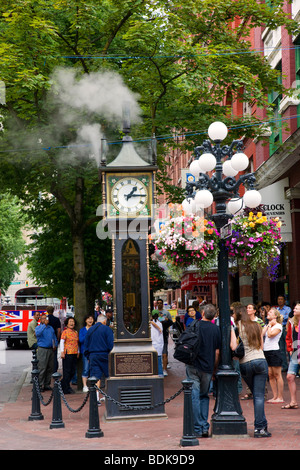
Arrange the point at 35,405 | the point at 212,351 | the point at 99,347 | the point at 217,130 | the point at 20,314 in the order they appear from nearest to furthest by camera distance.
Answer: the point at 212,351, the point at 217,130, the point at 35,405, the point at 99,347, the point at 20,314

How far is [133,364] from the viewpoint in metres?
10.8

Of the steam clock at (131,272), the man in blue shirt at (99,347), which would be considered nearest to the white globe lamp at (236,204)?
the steam clock at (131,272)

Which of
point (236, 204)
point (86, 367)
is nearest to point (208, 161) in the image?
point (236, 204)

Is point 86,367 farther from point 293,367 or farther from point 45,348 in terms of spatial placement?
point 293,367

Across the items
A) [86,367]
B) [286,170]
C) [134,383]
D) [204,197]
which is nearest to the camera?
[204,197]

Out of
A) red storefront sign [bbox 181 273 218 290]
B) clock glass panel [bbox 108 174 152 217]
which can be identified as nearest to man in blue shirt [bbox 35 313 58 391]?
clock glass panel [bbox 108 174 152 217]

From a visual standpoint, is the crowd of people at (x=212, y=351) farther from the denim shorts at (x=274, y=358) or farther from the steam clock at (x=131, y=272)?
the steam clock at (x=131, y=272)

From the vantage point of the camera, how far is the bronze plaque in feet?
35.2

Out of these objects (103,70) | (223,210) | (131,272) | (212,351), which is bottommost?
(212,351)

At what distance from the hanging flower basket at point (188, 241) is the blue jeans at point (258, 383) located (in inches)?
61.1

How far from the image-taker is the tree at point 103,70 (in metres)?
13.6

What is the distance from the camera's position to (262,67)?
50.8 feet

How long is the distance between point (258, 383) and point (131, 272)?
11.2ft

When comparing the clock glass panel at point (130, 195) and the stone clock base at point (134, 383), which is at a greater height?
the clock glass panel at point (130, 195)
